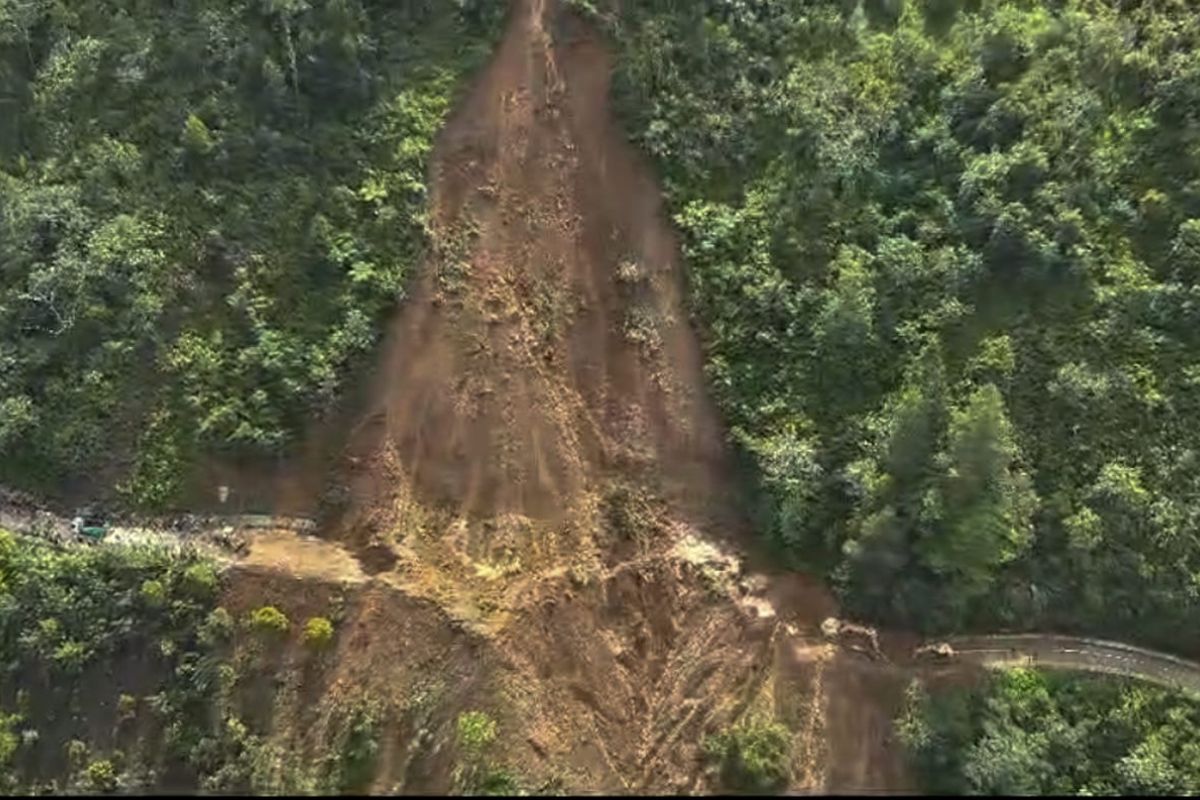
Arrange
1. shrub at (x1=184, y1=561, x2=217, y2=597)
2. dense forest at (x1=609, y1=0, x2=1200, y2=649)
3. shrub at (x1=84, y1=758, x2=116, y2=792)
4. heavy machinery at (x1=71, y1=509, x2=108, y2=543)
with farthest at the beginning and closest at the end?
heavy machinery at (x1=71, y1=509, x2=108, y2=543)
shrub at (x1=184, y1=561, x2=217, y2=597)
dense forest at (x1=609, y1=0, x2=1200, y2=649)
shrub at (x1=84, y1=758, x2=116, y2=792)

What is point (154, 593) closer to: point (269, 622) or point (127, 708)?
point (127, 708)

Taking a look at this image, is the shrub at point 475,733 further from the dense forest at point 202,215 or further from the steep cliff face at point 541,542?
the dense forest at point 202,215

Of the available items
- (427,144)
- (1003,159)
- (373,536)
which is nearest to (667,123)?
(427,144)

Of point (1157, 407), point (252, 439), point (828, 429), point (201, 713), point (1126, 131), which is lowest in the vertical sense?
point (201, 713)

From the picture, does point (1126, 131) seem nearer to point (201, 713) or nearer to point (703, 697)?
point (703, 697)

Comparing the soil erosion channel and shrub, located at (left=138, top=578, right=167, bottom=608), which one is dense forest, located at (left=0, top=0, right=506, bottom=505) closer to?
the soil erosion channel

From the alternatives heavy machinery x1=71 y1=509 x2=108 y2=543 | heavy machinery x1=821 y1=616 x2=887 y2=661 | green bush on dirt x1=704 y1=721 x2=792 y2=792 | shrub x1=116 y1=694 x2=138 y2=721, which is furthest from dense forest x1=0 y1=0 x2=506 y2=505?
heavy machinery x1=821 y1=616 x2=887 y2=661
